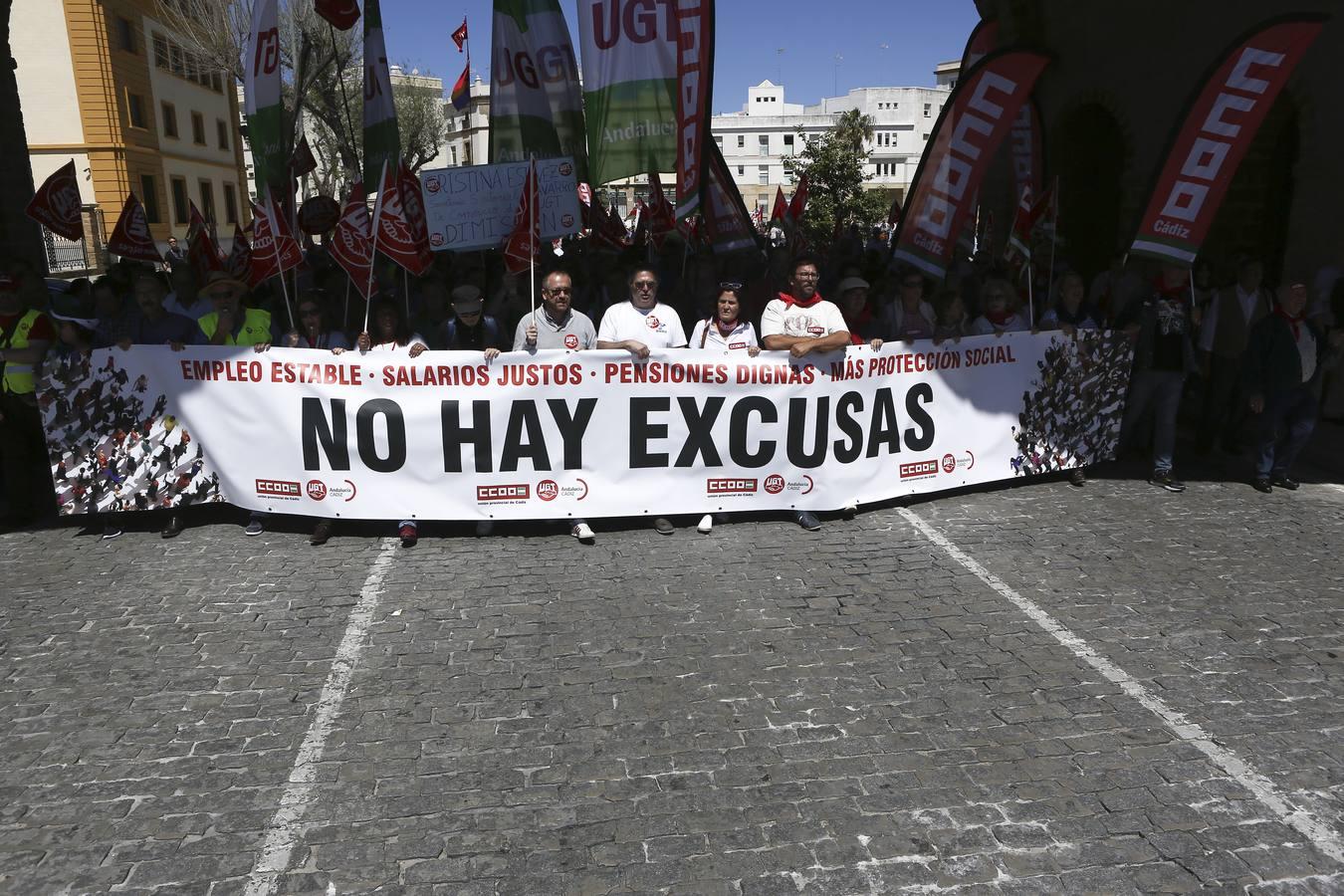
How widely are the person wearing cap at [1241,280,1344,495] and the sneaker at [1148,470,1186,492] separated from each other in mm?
648

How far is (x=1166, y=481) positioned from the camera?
8.06m

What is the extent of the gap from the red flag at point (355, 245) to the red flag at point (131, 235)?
3172 mm

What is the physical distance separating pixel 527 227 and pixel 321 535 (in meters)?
2.93

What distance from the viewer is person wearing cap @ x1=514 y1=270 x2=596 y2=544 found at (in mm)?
7133

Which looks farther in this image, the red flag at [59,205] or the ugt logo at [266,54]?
the red flag at [59,205]

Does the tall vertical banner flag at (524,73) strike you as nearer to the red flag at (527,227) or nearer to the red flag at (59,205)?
the red flag at (527,227)

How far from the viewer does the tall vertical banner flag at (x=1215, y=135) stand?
24.7 ft

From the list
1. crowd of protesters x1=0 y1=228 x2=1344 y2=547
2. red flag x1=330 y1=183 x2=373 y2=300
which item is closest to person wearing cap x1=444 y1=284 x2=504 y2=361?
crowd of protesters x1=0 y1=228 x2=1344 y2=547

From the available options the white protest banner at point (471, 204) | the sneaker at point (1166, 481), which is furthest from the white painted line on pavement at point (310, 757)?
the sneaker at point (1166, 481)

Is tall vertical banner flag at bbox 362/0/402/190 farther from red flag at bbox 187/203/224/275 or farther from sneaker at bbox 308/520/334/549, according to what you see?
sneaker at bbox 308/520/334/549

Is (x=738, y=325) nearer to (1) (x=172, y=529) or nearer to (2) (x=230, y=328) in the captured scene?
(2) (x=230, y=328)

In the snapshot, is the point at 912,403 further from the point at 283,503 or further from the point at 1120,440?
the point at 283,503

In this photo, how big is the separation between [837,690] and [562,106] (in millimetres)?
8090

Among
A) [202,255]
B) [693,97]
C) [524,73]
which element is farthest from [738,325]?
[524,73]
